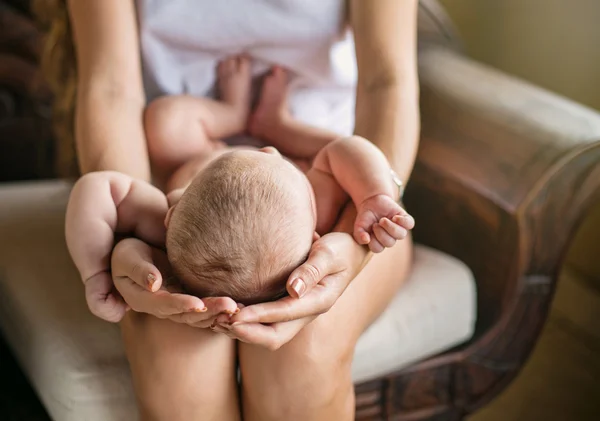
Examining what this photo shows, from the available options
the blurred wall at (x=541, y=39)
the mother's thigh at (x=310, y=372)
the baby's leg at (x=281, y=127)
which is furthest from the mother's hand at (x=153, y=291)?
the blurred wall at (x=541, y=39)

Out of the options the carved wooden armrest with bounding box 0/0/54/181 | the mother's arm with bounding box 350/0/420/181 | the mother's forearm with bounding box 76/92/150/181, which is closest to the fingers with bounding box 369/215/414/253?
the mother's arm with bounding box 350/0/420/181

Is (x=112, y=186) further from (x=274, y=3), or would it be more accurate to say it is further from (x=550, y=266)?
(x=550, y=266)

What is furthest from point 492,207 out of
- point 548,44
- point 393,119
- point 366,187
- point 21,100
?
point 21,100

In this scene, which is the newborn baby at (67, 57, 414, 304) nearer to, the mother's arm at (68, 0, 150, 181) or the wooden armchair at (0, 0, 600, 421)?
the mother's arm at (68, 0, 150, 181)

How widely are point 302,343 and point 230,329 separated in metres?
0.12

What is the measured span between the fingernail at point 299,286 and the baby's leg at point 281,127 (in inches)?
15.2

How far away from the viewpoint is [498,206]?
1074 millimetres

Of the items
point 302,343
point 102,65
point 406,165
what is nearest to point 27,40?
point 102,65

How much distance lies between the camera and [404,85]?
1063mm

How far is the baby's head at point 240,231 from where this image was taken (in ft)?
2.40

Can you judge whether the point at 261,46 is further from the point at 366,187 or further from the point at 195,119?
the point at 366,187

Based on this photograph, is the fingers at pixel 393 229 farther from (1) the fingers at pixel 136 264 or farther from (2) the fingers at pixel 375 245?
(1) the fingers at pixel 136 264

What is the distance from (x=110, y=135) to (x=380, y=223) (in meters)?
0.42

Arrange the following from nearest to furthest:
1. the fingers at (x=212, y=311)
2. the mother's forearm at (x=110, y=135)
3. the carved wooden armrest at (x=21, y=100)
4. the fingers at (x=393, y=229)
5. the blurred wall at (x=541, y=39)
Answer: the fingers at (x=212, y=311) < the fingers at (x=393, y=229) < the mother's forearm at (x=110, y=135) < the carved wooden armrest at (x=21, y=100) < the blurred wall at (x=541, y=39)
